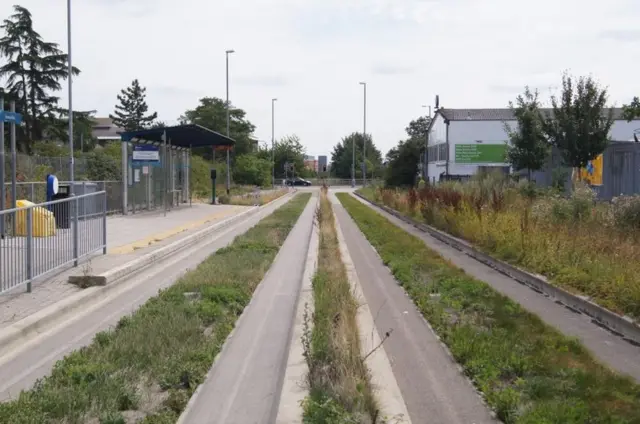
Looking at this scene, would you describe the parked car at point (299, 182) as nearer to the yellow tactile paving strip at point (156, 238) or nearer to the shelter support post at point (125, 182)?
the shelter support post at point (125, 182)

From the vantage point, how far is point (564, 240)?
40.4 feet

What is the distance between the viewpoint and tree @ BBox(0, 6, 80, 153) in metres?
49.7

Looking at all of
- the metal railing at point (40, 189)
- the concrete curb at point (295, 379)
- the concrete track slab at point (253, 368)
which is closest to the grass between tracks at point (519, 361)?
the concrete curb at point (295, 379)

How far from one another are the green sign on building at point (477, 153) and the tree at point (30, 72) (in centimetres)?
3547

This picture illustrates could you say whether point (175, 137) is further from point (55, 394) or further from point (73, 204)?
point (55, 394)

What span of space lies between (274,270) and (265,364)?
257 inches

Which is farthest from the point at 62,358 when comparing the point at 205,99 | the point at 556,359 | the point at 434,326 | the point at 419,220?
the point at 205,99

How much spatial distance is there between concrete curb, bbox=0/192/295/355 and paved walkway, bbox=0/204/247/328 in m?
0.18

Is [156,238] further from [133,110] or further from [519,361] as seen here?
[133,110]

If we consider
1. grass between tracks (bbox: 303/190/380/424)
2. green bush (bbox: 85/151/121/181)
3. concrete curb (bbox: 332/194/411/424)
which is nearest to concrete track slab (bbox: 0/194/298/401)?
grass between tracks (bbox: 303/190/380/424)

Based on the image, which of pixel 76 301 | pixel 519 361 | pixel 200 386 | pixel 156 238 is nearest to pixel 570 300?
pixel 519 361

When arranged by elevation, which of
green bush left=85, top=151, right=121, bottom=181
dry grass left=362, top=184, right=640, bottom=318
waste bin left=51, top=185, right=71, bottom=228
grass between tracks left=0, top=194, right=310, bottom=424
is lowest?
grass between tracks left=0, top=194, right=310, bottom=424

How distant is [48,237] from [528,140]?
79.4ft

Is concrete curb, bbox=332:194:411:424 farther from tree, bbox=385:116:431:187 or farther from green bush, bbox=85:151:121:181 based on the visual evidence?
tree, bbox=385:116:431:187
